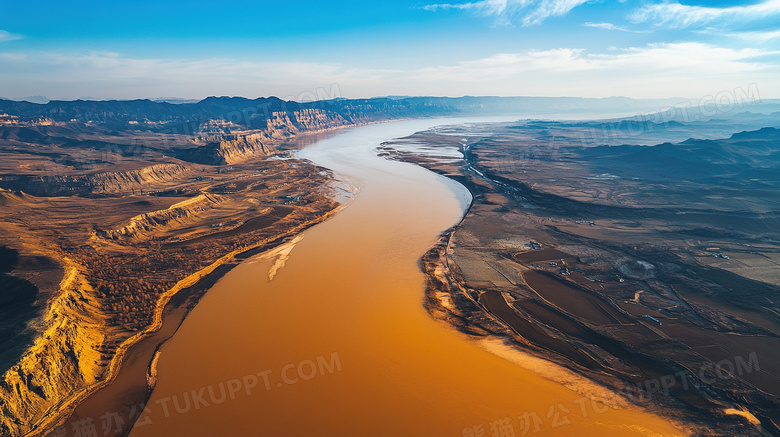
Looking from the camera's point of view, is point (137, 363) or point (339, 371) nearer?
point (339, 371)

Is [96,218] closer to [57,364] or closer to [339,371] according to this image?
[57,364]

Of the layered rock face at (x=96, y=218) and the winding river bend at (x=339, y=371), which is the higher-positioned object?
the layered rock face at (x=96, y=218)

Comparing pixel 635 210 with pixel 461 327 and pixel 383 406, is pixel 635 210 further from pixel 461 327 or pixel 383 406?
pixel 383 406

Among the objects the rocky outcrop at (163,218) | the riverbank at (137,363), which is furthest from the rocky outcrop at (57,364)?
the rocky outcrop at (163,218)

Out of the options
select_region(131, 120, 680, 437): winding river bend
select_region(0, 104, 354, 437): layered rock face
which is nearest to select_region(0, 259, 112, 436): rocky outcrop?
select_region(0, 104, 354, 437): layered rock face

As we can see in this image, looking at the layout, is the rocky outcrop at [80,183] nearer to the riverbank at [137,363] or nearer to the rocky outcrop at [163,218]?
the rocky outcrop at [163,218]

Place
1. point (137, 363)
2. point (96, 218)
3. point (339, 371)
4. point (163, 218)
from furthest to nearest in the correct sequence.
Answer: point (163, 218) < point (96, 218) < point (137, 363) < point (339, 371)

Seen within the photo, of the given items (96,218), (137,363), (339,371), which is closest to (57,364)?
(137,363)

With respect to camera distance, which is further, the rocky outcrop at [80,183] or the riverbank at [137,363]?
the rocky outcrop at [80,183]
